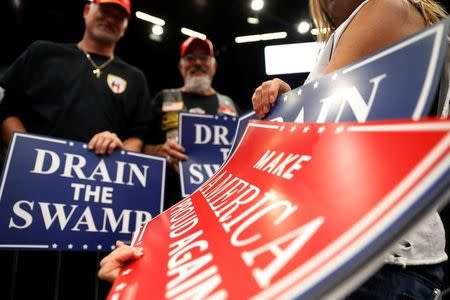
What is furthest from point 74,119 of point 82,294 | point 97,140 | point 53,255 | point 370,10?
point 370,10

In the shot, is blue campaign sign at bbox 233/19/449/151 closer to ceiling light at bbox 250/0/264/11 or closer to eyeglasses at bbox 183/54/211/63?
eyeglasses at bbox 183/54/211/63

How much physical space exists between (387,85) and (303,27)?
14.3 ft

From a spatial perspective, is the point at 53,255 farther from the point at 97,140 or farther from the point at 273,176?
the point at 273,176

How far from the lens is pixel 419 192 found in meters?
0.15

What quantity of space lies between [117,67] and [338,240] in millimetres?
1338

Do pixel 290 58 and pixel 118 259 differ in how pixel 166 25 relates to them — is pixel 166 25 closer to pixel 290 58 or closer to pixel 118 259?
pixel 290 58

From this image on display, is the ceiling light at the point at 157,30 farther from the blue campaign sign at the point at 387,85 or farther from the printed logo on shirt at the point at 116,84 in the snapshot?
the blue campaign sign at the point at 387,85

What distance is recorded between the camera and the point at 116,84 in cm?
129

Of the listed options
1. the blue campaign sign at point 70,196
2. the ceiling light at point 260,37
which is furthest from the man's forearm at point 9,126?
the ceiling light at point 260,37

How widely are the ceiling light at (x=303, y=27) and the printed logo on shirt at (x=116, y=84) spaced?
3.48 metres

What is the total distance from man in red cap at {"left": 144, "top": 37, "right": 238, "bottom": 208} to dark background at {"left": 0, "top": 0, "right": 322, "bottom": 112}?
7.12ft

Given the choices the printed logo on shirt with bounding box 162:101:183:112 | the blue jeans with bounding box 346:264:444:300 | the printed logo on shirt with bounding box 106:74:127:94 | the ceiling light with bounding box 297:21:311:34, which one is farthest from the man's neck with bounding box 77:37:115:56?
the ceiling light with bounding box 297:21:311:34

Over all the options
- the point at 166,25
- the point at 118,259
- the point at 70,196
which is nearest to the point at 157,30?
the point at 166,25

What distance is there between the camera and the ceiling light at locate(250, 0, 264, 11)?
392 cm
